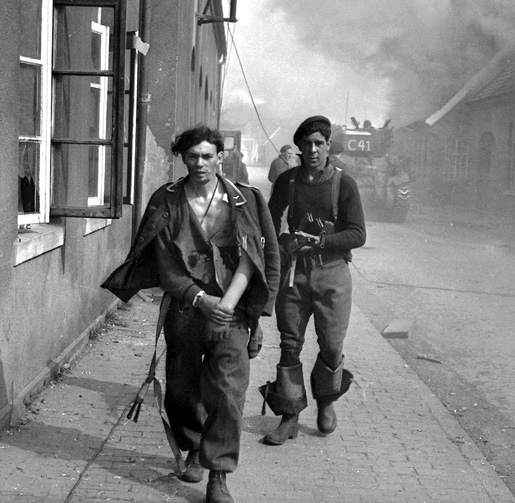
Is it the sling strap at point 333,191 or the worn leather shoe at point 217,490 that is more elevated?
the sling strap at point 333,191

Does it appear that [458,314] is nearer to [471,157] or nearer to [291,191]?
[291,191]

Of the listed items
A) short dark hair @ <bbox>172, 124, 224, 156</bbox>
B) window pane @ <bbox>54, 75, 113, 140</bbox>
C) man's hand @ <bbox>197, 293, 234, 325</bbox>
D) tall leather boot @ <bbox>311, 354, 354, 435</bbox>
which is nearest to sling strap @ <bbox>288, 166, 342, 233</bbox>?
tall leather boot @ <bbox>311, 354, 354, 435</bbox>

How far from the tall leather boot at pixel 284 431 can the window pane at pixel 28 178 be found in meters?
2.02

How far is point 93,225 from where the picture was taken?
7621 millimetres

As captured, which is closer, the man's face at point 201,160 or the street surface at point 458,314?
the man's face at point 201,160

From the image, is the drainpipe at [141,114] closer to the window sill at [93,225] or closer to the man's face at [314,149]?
the window sill at [93,225]

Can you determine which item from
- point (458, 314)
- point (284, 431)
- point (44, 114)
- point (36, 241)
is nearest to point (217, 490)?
point (284, 431)

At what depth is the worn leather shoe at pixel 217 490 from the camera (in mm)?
4104

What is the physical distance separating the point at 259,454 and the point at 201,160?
5.69 ft

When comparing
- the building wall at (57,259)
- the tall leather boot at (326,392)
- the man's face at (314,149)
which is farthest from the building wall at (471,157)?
the man's face at (314,149)

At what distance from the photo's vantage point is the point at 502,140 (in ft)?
96.2

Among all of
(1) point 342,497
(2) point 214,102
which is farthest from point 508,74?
(1) point 342,497

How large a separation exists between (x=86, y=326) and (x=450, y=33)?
32601 mm

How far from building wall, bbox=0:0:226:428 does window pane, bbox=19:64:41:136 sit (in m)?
0.73
